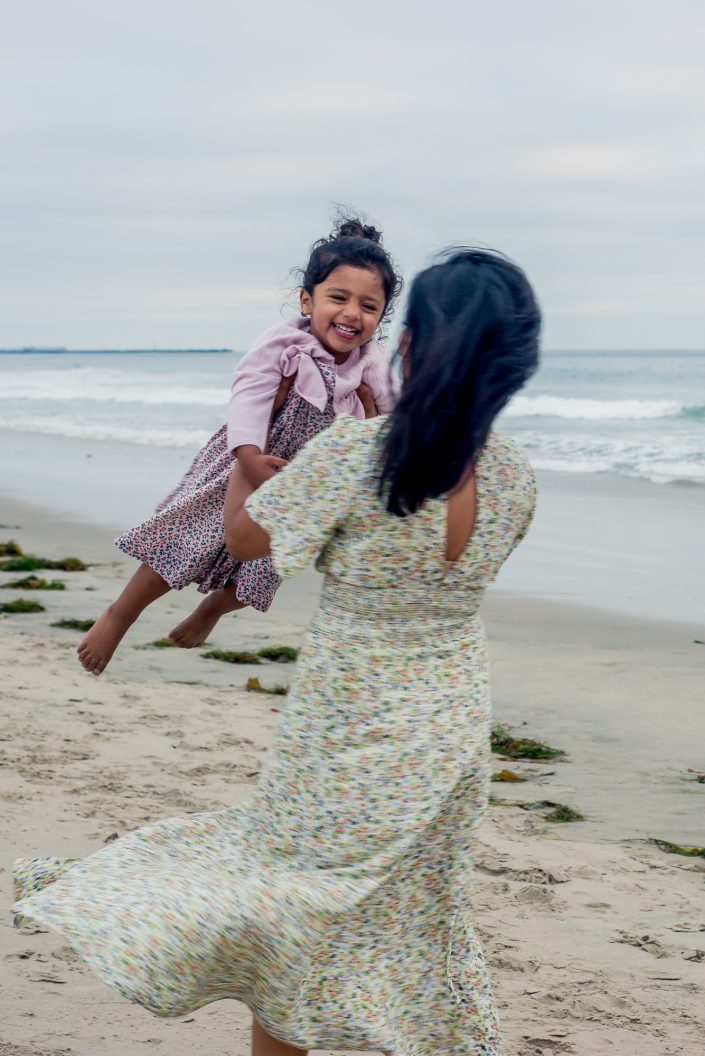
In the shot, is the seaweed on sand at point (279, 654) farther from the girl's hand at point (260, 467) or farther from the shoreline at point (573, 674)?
the girl's hand at point (260, 467)

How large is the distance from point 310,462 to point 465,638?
0.47 m

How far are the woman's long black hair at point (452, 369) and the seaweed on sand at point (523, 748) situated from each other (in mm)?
3491

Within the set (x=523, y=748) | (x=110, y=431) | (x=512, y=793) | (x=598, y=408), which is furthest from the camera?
(x=598, y=408)

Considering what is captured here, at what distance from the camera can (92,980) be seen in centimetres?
352

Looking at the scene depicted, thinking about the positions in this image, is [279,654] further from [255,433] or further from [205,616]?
[255,433]

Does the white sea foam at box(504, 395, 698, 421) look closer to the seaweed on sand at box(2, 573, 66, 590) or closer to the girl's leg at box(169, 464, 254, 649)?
Result: the seaweed on sand at box(2, 573, 66, 590)

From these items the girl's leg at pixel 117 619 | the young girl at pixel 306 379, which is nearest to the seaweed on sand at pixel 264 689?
the girl's leg at pixel 117 619

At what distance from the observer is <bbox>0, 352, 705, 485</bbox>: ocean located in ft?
62.2

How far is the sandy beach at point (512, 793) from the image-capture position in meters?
3.38

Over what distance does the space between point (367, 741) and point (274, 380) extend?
925mm

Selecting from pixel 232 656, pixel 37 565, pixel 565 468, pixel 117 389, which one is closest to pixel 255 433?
pixel 232 656

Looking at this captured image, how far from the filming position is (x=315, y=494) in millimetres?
2400

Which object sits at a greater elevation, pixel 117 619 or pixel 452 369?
pixel 452 369

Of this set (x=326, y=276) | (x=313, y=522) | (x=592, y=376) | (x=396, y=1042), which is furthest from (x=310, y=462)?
(x=592, y=376)
